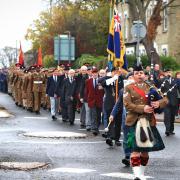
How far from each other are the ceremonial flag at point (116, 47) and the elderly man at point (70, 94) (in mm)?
4887

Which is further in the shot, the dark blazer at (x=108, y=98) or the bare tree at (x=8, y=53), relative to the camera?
the bare tree at (x=8, y=53)

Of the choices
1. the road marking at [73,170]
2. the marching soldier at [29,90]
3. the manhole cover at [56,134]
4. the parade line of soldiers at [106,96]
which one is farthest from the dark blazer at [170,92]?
the marching soldier at [29,90]

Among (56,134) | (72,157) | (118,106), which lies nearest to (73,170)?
(72,157)

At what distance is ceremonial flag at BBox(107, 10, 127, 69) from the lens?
57.7ft

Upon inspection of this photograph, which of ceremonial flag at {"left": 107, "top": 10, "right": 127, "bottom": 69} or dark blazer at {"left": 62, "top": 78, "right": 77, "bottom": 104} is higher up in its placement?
ceremonial flag at {"left": 107, "top": 10, "right": 127, "bottom": 69}

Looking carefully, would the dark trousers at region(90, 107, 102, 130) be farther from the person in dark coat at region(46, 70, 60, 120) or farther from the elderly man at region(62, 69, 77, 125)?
the person in dark coat at region(46, 70, 60, 120)

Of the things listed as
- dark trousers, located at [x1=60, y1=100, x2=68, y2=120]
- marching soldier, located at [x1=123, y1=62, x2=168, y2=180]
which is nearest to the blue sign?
dark trousers, located at [x1=60, y1=100, x2=68, y2=120]

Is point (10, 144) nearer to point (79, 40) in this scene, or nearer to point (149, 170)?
point (149, 170)

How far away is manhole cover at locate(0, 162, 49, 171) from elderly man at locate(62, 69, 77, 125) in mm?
10227

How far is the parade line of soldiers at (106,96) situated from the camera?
11383 millimetres

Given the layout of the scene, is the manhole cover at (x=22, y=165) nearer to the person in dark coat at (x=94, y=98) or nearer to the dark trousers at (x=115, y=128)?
the dark trousers at (x=115, y=128)

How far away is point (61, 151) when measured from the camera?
15023 mm

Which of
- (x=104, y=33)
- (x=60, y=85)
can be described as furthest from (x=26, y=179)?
(x=104, y=33)

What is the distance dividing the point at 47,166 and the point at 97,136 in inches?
248
